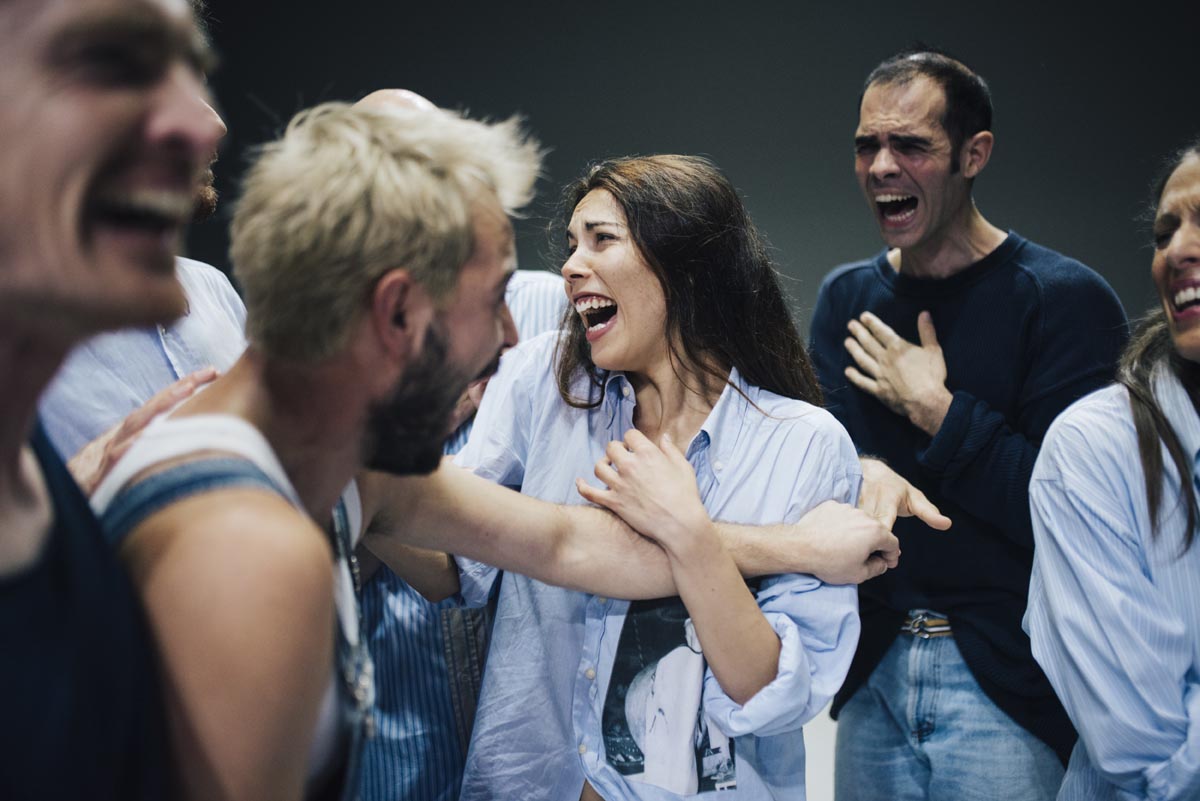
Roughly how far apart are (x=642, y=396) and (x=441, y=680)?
0.66m

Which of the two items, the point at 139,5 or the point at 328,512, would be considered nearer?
the point at 139,5

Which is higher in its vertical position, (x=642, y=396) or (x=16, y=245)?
(x=16, y=245)

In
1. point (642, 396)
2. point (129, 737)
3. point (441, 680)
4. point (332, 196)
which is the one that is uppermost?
point (332, 196)

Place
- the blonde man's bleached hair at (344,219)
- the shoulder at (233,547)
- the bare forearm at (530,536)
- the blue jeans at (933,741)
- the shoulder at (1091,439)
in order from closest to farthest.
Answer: the shoulder at (233,547) → the blonde man's bleached hair at (344,219) → the bare forearm at (530,536) → the shoulder at (1091,439) → the blue jeans at (933,741)

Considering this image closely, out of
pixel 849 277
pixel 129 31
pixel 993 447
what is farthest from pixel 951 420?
pixel 129 31

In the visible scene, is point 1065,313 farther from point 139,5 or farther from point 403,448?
point 139,5

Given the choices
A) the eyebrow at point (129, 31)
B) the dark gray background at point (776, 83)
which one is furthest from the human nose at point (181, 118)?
the dark gray background at point (776, 83)

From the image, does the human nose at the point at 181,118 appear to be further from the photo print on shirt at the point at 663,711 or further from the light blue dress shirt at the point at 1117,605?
the light blue dress shirt at the point at 1117,605

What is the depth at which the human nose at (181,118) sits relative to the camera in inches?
30.1

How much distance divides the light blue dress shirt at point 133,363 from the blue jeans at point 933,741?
1.55 m

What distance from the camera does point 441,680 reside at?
6.06 feet

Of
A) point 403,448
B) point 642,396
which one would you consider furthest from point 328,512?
point 642,396

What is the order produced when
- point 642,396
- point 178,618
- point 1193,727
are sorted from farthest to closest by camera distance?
point 642,396
point 1193,727
point 178,618

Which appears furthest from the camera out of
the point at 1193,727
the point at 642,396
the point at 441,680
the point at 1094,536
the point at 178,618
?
the point at 642,396
